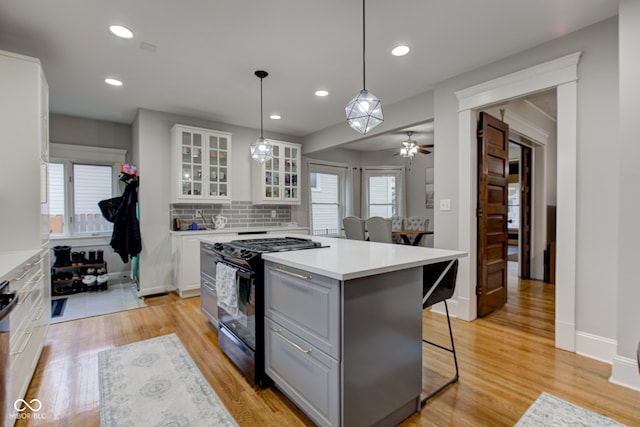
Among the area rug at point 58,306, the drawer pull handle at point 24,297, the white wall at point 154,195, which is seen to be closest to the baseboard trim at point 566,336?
the drawer pull handle at point 24,297

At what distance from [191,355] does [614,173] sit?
139 inches

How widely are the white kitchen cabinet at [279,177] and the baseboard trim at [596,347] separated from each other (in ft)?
13.7

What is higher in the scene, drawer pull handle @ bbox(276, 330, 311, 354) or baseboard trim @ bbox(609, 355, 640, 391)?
drawer pull handle @ bbox(276, 330, 311, 354)

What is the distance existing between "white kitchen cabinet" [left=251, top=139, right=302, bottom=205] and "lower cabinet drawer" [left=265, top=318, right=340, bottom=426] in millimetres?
3428

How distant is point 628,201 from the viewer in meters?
1.97

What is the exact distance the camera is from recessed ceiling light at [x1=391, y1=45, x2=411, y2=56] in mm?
2629

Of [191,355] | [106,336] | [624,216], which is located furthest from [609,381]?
[106,336]

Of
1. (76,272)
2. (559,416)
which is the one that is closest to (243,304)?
(559,416)

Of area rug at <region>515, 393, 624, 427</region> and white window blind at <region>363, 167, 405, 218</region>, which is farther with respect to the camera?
white window blind at <region>363, 167, 405, 218</region>

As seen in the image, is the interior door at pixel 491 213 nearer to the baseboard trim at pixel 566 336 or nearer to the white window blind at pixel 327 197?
the baseboard trim at pixel 566 336

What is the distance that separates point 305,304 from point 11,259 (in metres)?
1.87

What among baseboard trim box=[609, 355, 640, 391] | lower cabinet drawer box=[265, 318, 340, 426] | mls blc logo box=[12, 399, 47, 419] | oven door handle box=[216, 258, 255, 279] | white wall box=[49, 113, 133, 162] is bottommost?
Answer: mls blc logo box=[12, 399, 47, 419]

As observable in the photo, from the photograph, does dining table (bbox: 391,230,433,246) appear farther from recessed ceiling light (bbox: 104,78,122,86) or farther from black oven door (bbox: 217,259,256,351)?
recessed ceiling light (bbox: 104,78,122,86)

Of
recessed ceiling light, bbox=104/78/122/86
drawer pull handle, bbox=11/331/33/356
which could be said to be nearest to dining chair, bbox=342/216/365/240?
recessed ceiling light, bbox=104/78/122/86
